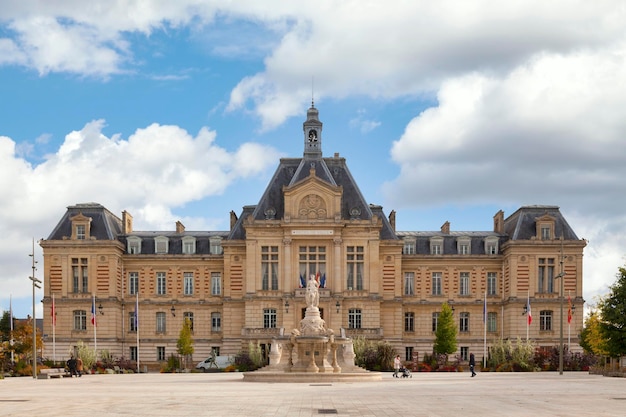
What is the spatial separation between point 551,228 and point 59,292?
146 feet

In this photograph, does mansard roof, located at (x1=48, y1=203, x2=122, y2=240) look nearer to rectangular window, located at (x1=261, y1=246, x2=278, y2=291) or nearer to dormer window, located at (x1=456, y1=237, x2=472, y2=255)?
rectangular window, located at (x1=261, y1=246, x2=278, y2=291)

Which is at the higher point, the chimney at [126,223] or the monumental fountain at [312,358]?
the chimney at [126,223]

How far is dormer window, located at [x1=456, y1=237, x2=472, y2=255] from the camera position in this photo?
8731 cm

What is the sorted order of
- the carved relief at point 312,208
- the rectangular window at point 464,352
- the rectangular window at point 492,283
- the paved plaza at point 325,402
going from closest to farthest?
the paved plaza at point 325,402 < the carved relief at point 312,208 < the rectangular window at point 464,352 < the rectangular window at point 492,283

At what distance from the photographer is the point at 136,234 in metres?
88.7

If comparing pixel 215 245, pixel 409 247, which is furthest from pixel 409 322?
pixel 215 245

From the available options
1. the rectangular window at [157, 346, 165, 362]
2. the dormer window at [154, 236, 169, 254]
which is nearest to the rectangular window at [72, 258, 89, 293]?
the dormer window at [154, 236, 169, 254]

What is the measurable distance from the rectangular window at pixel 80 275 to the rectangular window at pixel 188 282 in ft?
29.3

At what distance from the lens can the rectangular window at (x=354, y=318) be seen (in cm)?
8062

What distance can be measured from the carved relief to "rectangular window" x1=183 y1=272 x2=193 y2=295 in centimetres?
1344

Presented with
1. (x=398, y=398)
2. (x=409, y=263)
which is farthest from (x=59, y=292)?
(x=398, y=398)

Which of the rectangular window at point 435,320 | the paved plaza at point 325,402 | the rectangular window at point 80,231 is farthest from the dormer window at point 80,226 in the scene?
the paved plaza at point 325,402

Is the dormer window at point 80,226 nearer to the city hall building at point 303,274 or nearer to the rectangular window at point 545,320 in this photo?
the city hall building at point 303,274

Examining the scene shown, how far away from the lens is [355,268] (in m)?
80.9
